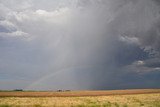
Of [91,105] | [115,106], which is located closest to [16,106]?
[91,105]

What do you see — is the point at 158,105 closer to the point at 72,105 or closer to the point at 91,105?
the point at 91,105

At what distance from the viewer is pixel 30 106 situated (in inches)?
2335

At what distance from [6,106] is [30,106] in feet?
17.3

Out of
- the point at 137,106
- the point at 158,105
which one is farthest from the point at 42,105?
the point at 158,105

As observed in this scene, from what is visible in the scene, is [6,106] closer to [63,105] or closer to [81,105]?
[63,105]

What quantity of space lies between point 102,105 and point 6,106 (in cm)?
2126

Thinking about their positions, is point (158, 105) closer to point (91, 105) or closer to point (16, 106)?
point (91, 105)

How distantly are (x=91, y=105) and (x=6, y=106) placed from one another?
1880 centimetres

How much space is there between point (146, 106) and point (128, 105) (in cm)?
393

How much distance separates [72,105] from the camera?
6081 cm

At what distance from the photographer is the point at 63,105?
6066 centimetres

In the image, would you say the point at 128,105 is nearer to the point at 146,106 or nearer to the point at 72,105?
the point at 146,106

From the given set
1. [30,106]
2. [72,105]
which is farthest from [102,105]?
[30,106]

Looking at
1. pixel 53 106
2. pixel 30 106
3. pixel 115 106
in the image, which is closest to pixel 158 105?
pixel 115 106
